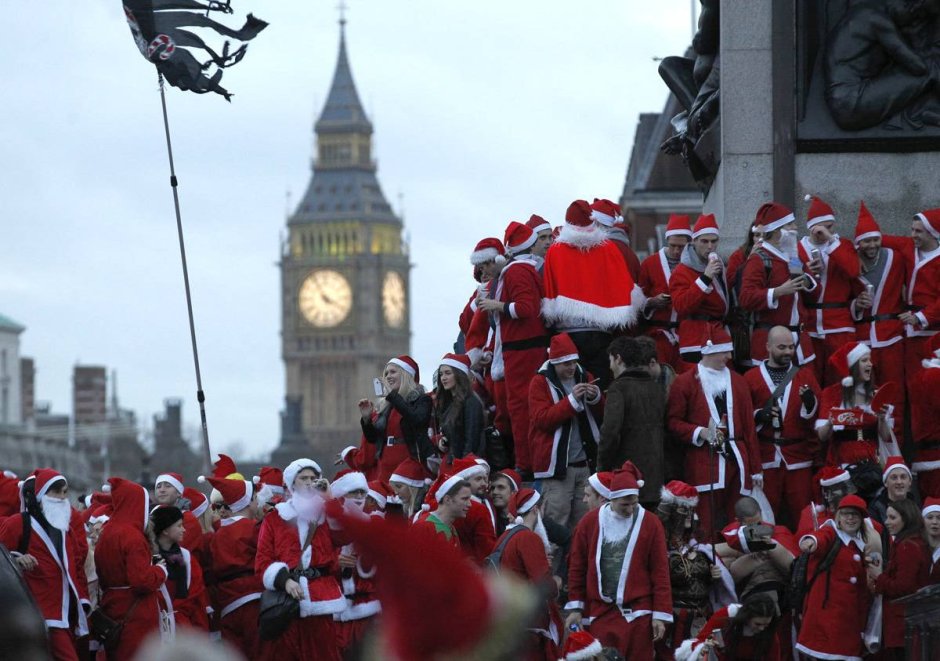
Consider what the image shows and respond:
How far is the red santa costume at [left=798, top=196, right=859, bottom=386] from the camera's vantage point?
49.6 ft

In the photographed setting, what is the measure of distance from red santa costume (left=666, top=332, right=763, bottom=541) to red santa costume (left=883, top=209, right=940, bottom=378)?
4.68 ft

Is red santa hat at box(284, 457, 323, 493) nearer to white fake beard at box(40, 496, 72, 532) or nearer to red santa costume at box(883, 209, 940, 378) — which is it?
white fake beard at box(40, 496, 72, 532)

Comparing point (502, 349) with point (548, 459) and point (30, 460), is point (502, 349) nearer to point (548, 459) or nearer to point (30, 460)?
point (548, 459)

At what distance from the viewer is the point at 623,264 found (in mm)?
15734

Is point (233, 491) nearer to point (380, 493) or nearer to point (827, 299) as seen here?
point (380, 493)

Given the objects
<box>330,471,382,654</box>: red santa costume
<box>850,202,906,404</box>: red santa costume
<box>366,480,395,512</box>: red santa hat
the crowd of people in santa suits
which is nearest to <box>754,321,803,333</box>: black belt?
the crowd of people in santa suits

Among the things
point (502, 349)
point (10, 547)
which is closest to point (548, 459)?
point (502, 349)

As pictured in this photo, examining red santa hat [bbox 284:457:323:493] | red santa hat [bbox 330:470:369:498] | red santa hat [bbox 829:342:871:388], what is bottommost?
red santa hat [bbox 330:470:369:498]

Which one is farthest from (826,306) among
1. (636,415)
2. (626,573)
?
(626,573)

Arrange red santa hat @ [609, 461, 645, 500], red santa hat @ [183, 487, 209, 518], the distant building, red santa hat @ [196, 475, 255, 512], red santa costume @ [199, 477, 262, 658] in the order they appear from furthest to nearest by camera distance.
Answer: the distant building → red santa hat @ [183, 487, 209, 518] → red santa hat @ [196, 475, 255, 512] → red santa costume @ [199, 477, 262, 658] → red santa hat @ [609, 461, 645, 500]

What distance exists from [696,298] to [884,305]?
1322 mm

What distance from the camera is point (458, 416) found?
1510 centimetres

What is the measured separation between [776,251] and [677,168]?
41.4 meters

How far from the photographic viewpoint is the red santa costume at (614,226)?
52.6 ft
